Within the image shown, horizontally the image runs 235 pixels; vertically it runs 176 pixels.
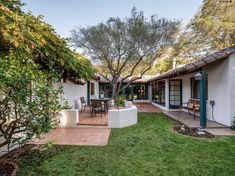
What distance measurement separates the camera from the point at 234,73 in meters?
8.88

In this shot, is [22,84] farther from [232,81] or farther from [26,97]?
[232,81]

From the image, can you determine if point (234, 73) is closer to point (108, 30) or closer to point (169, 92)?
point (169, 92)

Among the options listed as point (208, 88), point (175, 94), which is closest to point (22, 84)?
point (208, 88)

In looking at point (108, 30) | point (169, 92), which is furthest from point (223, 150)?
point (108, 30)

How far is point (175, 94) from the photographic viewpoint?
16.0m

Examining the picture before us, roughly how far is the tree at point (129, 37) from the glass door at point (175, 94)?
8.91 feet

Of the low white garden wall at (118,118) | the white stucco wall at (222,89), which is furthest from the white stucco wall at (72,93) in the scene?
the white stucco wall at (222,89)

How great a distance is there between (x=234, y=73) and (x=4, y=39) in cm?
899

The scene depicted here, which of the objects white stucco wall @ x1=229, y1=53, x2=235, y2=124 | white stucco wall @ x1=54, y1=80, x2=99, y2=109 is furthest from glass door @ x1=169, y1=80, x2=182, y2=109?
white stucco wall @ x1=54, y1=80, x2=99, y2=109

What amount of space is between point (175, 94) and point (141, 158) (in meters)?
11.6

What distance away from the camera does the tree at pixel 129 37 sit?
15.0 metres

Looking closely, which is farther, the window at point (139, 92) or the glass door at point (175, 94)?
the window at point (139, 92)

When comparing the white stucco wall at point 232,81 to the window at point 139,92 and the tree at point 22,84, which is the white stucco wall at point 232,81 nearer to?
the tree at point 22,84

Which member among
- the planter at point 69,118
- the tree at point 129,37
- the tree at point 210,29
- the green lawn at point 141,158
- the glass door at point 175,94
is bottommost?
the green lawn at point 141,158
